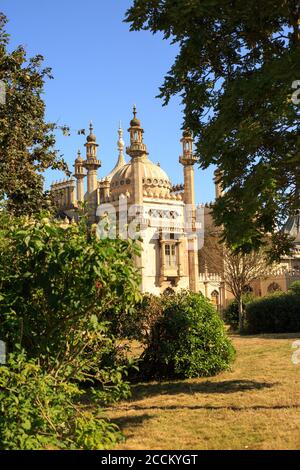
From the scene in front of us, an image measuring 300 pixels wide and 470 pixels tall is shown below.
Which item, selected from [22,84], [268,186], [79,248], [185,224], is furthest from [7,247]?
[185,224]

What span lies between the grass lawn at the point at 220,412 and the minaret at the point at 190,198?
1254 inches

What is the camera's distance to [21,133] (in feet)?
42.9

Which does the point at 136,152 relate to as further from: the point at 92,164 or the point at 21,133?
the point at 21,133

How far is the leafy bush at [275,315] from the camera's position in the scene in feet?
65.4

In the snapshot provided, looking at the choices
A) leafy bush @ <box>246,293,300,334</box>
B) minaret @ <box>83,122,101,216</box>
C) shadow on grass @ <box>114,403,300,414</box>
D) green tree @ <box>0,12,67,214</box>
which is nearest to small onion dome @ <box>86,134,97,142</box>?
minaret @ <box>83,122,101,216</box>

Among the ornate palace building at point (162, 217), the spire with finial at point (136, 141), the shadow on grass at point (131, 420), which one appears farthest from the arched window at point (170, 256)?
the shadow on grass at point (131, 420)

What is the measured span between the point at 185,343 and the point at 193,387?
0.93m

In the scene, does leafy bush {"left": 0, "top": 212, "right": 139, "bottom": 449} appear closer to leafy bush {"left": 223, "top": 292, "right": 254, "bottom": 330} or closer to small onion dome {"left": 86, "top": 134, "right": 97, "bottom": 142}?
leafy bush {"left": 223, "top": 292, "right": 254, "bottom": 330}

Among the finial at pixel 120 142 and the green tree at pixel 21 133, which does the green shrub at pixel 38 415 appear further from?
the finial at pixel 120 142

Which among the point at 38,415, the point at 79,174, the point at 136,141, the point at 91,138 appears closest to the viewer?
the point at 38,415

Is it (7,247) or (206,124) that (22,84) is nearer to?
(206,124)

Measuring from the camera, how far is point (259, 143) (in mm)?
7172

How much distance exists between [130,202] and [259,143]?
34.4m

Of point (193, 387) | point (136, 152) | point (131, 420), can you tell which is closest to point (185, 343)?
point (193, 387)
